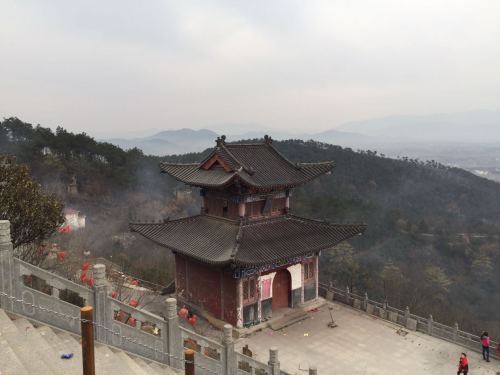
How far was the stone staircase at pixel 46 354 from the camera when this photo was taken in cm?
750

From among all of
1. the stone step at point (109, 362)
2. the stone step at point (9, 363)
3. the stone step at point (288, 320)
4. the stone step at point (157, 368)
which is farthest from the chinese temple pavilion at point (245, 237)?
the stone step at point (9, 363)

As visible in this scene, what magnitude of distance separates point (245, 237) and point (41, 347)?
1286 centimetres

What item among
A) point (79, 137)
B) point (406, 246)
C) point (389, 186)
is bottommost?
point (406, 246)

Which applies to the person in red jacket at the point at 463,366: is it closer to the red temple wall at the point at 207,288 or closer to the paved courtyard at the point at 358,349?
the paved courtyard at the point at 358,349

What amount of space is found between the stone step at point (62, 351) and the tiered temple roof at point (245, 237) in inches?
381

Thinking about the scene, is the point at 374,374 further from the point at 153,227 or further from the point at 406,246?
the point at 406,246

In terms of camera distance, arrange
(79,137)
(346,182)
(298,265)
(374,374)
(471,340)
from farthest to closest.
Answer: (346,182) → (79,137) → (298,265) → (471,340) → (374,374)

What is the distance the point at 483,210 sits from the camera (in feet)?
292

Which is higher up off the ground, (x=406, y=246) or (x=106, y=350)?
(x=106, y=350)

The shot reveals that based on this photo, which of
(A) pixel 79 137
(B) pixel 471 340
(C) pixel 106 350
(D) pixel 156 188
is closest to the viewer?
(C) pixel 106 350

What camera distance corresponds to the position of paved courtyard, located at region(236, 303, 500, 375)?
17.4 metres

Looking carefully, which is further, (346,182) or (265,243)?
(346,182)

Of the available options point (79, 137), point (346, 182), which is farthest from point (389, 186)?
point (79, 137)

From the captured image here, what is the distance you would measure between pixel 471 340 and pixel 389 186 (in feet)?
243
